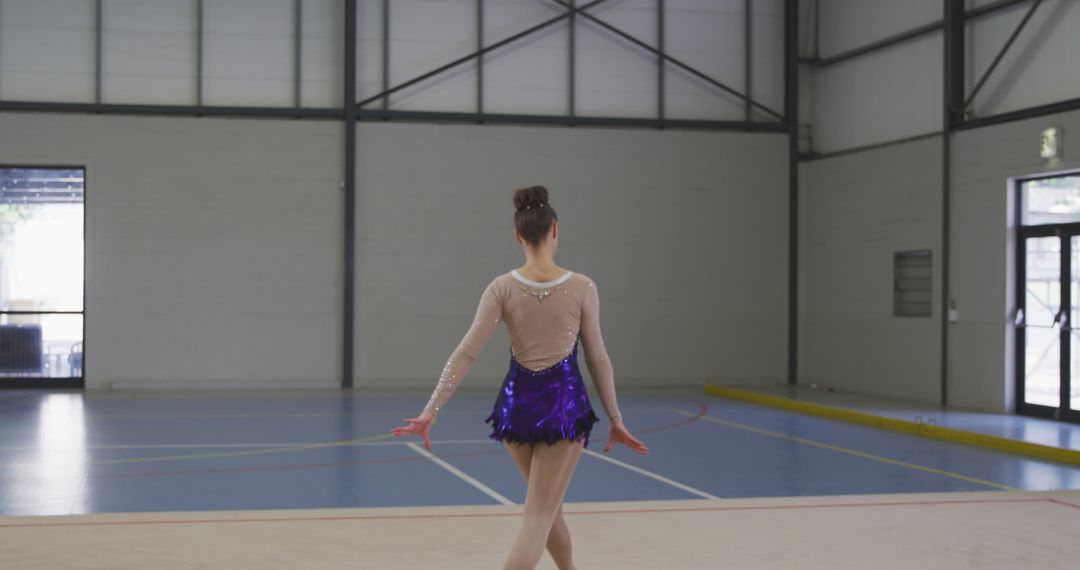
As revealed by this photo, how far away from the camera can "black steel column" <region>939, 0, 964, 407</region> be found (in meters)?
15.9

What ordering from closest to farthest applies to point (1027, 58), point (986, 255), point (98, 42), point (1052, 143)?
point (1052, 143) < point (1027, 58) < point (986, 255) < point (98, 42)

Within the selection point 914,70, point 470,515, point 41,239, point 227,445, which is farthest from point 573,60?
point 470,515

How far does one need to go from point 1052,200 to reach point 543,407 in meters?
12.0

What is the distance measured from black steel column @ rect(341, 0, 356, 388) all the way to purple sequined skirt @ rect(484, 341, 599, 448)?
1424 cm

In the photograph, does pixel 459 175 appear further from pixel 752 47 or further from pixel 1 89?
pixel 1 89

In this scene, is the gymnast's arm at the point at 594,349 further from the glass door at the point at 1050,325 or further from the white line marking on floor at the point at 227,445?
the glass door at the point at 1050,325

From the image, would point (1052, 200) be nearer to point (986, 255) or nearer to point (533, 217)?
point (986, 255)

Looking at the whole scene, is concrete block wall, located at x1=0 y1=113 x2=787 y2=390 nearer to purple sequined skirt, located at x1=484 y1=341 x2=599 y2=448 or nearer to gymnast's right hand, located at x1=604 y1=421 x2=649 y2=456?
gymnast's right hand, located at x1=604 y1=421 x2=649 y2=456

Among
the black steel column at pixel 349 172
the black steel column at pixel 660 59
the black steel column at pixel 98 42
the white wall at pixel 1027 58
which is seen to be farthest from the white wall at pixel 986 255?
the black steel column at pixel 98 42

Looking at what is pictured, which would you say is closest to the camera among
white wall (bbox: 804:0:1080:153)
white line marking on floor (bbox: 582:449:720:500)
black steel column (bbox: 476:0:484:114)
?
white line marking on floor (bbox: 582:449:720:500)

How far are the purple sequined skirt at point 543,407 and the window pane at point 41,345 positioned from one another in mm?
15442

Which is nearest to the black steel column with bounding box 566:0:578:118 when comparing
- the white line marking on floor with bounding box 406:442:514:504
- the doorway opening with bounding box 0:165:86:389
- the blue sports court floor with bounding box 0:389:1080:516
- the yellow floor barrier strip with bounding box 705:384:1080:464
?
the yellow floor barrier strip with bounding box 705:384:1080:464

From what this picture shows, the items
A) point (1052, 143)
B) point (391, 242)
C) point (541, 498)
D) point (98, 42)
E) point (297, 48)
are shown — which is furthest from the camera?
point (391, 242)

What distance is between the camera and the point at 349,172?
1844cm
